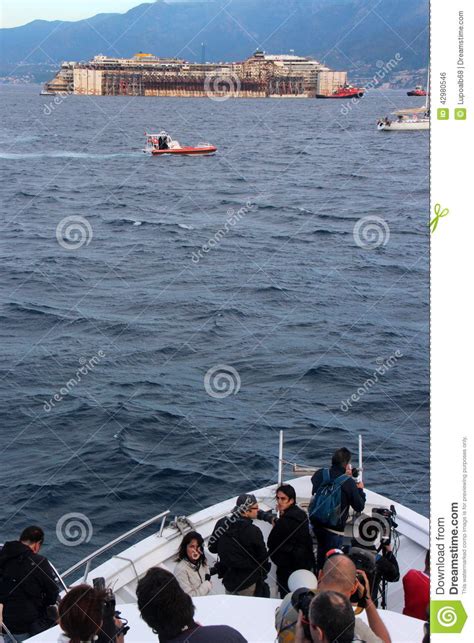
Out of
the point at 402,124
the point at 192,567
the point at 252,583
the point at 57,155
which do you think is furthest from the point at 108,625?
the point at 402,124

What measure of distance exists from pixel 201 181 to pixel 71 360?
40476mm

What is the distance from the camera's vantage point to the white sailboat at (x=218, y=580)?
605 cm

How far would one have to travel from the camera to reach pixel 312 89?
199 m

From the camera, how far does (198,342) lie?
79.8ft

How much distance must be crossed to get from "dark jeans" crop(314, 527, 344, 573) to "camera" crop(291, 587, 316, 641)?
10.0ft

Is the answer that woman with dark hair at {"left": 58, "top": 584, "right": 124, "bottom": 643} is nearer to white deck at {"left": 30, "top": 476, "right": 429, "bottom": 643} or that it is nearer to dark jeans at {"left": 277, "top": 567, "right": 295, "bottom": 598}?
white deck at {"left": 30, "top": 476, "right": 429, "bottom": 643}

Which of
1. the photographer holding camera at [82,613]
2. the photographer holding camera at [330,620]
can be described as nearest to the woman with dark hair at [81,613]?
the photographer holding camera at [82,613]

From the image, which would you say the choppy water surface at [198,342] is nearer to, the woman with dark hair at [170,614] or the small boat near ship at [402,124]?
the woman with dark hair at [170,614]

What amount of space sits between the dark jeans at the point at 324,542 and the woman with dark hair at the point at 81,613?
329cm

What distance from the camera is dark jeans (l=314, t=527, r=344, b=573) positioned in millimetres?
7910

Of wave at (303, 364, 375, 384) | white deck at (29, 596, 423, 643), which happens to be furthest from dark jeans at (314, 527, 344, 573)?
wave at (303, 364, 375, 384)

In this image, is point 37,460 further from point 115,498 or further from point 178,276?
point 178,276

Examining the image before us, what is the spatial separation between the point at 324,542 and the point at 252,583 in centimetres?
90
